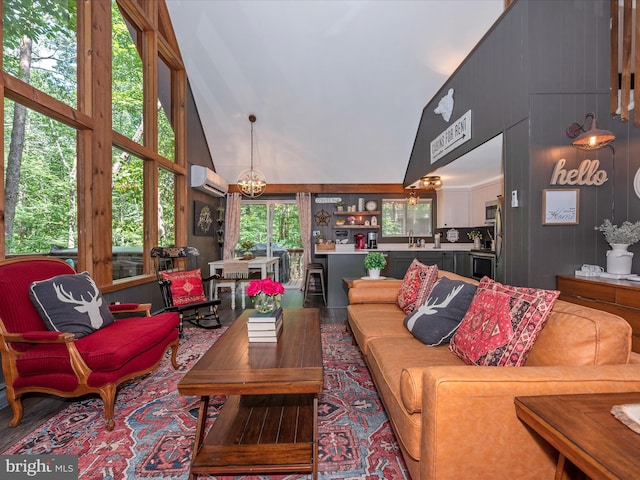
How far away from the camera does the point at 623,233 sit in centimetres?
266

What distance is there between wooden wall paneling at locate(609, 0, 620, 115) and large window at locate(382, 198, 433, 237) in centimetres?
464

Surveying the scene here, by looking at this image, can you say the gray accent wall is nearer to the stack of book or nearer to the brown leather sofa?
the brown leather sofa

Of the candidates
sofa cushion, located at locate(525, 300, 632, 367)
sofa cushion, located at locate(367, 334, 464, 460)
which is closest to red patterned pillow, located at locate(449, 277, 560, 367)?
sofa cushion, located at locate(525, 300, 632, 367)

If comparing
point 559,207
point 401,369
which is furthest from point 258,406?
point 559,207

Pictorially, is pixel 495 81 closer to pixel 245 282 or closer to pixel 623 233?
pixel 623 233

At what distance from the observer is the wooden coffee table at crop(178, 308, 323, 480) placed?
4.66 feet

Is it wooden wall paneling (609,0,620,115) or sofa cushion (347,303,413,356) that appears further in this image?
wooden wall paneling (609,0,620,115)

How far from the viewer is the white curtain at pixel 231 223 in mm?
7280

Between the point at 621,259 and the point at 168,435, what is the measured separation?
3.79 meters

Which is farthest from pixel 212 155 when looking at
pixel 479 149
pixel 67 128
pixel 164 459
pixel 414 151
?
pixel 164 459

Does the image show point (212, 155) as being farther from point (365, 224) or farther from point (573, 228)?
point (573, 228)

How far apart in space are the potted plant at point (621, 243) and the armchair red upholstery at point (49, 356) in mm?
3925

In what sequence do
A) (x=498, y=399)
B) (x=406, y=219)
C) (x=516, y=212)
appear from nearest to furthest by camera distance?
(x=498, y=399), (x=516, y=212), (x=406, y=219)

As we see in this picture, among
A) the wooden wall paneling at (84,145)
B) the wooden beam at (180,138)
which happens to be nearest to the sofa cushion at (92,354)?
the wooden wall paneling at (84,145)
